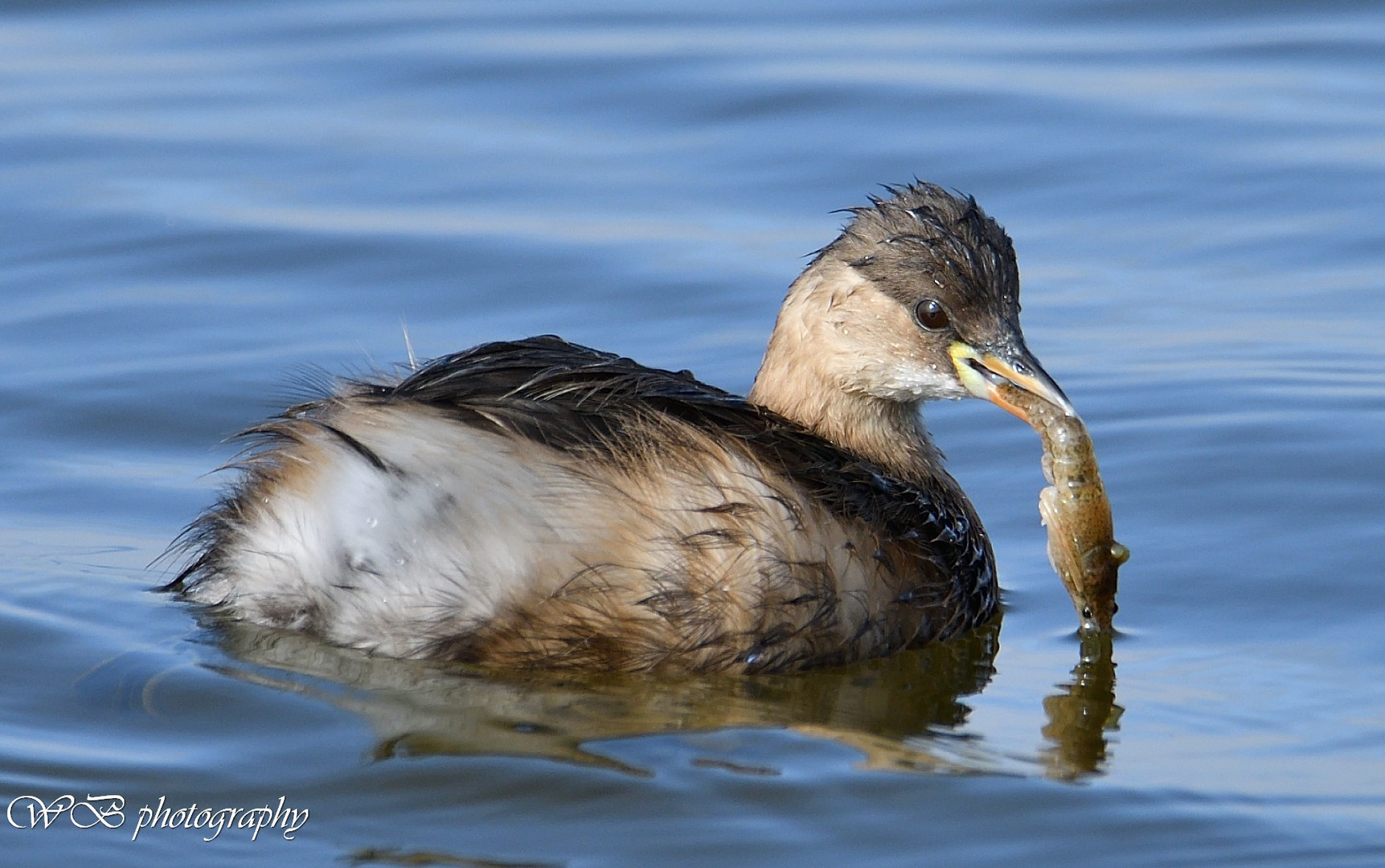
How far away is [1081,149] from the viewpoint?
10.6 m

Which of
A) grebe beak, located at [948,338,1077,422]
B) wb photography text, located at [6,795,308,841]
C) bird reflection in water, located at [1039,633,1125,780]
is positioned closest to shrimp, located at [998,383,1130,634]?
grebe beak, located at [948,338,1077,422]

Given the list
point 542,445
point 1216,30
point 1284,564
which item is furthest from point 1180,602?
point 1216,30

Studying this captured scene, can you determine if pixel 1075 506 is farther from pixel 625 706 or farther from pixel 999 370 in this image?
pixel 625 706

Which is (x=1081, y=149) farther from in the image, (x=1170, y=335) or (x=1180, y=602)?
(x=1180, y=602)

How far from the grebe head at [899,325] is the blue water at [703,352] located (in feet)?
2.45

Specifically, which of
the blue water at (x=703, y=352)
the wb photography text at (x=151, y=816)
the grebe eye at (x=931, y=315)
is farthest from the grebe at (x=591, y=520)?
the wb photography text at (x=151, y=816)

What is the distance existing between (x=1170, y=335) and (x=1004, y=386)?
2.69 m

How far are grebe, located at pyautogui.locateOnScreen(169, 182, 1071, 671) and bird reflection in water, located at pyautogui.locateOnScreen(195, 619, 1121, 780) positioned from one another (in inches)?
2.4

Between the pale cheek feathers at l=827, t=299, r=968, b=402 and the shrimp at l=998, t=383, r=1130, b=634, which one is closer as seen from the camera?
the shrimp at l=998, t=383, r=1130, b=634

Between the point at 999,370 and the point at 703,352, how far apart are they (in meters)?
2.48

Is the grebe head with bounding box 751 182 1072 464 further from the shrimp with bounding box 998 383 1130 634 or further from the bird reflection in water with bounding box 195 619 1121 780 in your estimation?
the bird reflection in water with bounding box 195 619 1121 780

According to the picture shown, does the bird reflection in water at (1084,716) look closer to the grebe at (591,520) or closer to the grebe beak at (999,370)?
the grebe at (591,520)

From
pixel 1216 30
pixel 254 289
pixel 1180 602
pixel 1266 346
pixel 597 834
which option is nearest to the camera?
pixel 597 834

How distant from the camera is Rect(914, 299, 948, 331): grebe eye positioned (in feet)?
20.6
